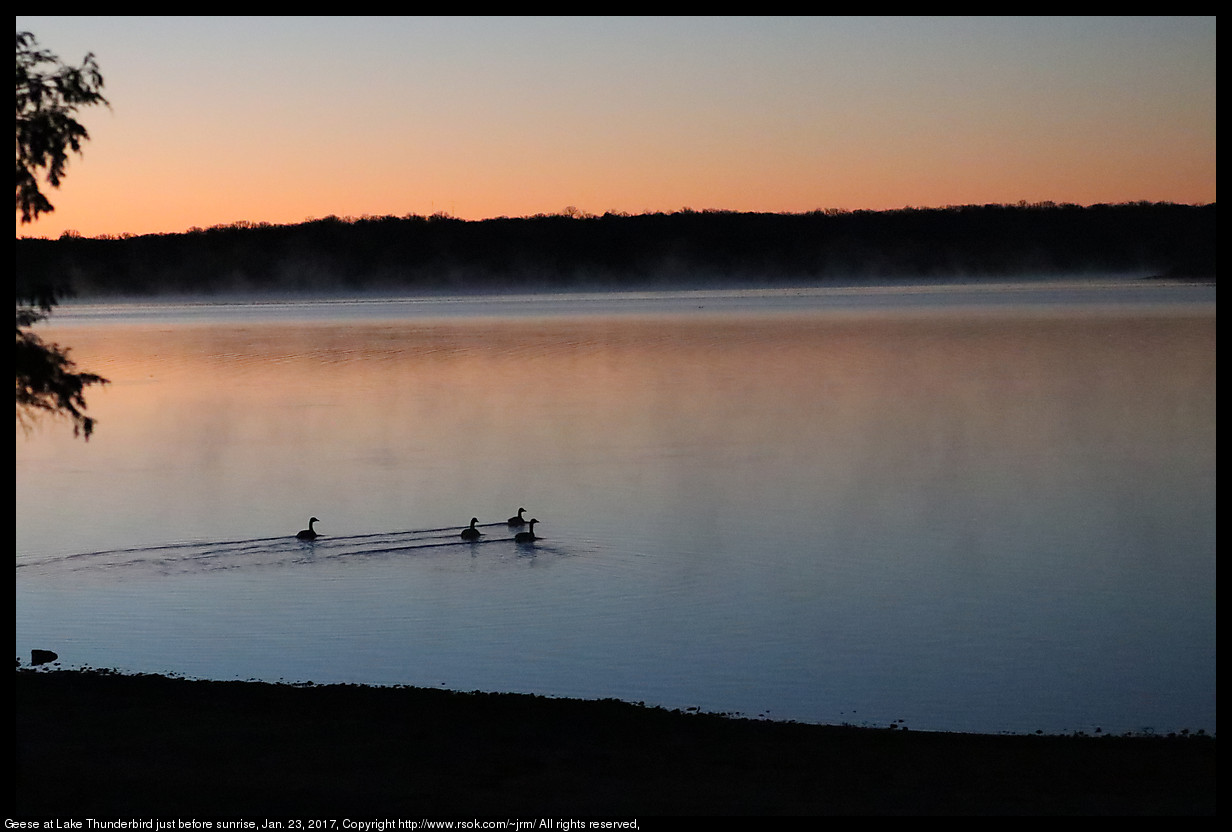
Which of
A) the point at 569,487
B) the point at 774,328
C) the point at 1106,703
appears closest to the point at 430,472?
the point at 569,487

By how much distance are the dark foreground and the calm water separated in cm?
158

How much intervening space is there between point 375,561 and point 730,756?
36.4 feet

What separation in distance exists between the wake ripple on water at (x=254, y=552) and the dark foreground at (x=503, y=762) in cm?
785

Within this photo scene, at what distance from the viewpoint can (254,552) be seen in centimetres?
2144

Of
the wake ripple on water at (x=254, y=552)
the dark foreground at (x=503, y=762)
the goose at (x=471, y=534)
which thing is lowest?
the wake ripple on water at (x=254, y=552)

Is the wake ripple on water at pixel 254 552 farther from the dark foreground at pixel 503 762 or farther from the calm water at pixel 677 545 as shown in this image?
the dark foreground at pixel 503 762

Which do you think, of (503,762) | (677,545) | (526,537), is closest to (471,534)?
(526,537)

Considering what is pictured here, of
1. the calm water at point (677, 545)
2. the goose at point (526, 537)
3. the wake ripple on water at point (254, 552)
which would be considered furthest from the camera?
the goose at point (526, 537)

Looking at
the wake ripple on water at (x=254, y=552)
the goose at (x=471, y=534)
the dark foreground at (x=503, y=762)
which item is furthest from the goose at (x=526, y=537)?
the dark foreground at (x=503, y=762)

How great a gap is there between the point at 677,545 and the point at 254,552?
6.85 metres

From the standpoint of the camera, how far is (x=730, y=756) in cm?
1055

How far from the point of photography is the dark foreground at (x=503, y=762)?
8867 mm

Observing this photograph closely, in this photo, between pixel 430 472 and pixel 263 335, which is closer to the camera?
pixel 430 472
